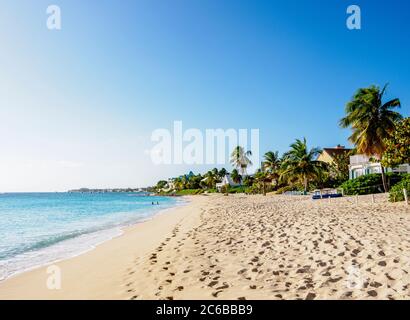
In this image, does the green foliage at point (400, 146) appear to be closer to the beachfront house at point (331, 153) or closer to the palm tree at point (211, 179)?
the beachfront house at point (331, 153)

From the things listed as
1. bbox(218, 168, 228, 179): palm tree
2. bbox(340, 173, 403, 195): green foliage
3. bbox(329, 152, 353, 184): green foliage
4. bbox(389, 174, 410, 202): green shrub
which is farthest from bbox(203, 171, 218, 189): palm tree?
bbox(389, 174, 410, 202): green shrub

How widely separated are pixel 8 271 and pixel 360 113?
27.1m

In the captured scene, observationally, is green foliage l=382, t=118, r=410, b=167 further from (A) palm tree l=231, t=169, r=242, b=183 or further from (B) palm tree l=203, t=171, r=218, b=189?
(B) palm tree l=203, t=171, r=218, b=189

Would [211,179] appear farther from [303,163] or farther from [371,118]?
[371,118]

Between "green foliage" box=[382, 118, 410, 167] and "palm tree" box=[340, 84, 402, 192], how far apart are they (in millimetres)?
9272

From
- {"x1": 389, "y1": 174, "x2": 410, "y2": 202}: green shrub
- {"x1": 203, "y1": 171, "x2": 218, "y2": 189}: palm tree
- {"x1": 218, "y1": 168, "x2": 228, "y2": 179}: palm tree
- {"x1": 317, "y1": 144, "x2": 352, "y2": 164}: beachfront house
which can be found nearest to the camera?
{"x1": 389, "y1": 174, "x2": 410, "y2": 202}: green shrub

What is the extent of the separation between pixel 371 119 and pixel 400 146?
11.1 m

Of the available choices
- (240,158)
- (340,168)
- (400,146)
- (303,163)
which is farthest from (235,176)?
(400,146)

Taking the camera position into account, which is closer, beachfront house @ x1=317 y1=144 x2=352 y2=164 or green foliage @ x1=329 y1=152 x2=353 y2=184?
green foliage @ x1=329 y1=152 x2=353 y2=184

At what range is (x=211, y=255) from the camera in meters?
7.01

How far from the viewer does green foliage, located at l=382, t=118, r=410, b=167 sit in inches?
578

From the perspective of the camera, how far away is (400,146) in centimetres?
1540

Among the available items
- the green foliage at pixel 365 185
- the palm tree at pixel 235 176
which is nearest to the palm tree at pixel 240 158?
the palm tree at pixel 235 176
